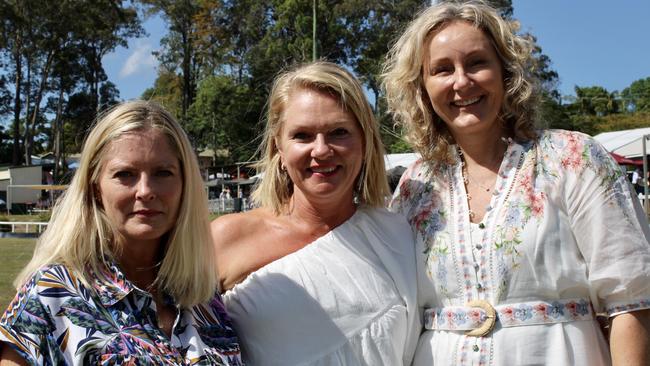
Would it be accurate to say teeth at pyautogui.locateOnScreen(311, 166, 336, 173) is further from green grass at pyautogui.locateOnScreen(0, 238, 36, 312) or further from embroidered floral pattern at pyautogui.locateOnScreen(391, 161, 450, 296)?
green grass at pyautogui.locateOnScreen(0, 238, 36, 312)

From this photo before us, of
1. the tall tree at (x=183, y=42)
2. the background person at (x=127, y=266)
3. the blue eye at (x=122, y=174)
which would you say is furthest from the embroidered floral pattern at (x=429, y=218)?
the tall tree at (x=183, y=42)

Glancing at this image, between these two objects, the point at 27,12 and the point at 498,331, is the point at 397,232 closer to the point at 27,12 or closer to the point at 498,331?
the point at 498,331

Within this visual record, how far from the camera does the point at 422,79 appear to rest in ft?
10.4

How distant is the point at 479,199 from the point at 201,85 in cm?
4244

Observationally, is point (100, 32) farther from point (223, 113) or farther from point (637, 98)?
point (637, 98)

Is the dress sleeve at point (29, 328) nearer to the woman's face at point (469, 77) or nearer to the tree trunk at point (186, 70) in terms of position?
the woman's face at point (469, 77)

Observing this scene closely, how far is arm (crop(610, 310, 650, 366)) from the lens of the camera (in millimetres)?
2518

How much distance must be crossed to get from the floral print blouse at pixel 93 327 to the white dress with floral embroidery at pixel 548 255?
1042 mm

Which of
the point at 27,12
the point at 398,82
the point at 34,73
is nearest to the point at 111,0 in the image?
the point at 27,12

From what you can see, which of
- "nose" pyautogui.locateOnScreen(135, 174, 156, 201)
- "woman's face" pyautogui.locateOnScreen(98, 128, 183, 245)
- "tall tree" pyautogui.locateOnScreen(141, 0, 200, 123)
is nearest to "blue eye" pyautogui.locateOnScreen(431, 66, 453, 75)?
"woman's face" pyautogui.locateOnScreen(98, 128, 183, 245)

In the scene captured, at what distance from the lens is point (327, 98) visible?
3043mm

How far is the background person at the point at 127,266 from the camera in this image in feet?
6.89

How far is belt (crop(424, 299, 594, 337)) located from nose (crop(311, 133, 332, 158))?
0.90 metres

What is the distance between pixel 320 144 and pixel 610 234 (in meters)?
1.26
